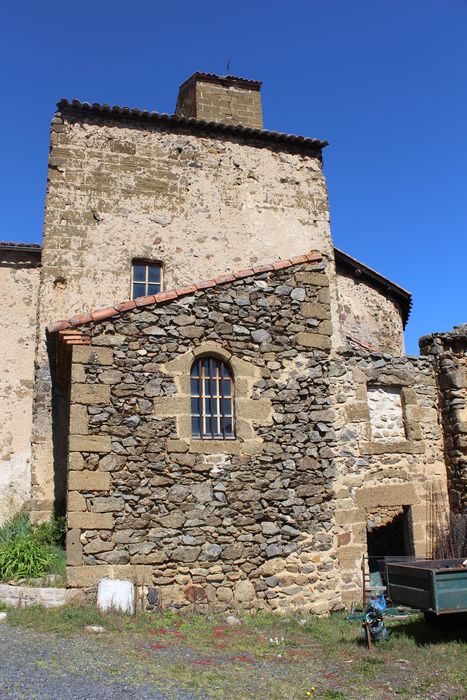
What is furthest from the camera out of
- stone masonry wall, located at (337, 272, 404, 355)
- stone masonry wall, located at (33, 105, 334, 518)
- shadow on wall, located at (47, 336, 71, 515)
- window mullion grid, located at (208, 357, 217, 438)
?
stone masonry wall, located at (337, 272, 404, 355)

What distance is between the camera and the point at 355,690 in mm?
5852

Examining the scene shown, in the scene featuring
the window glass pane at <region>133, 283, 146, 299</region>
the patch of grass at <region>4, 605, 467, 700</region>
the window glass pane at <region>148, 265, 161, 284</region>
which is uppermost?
the window glass pane at <region>148, 265, 161, 284</region>

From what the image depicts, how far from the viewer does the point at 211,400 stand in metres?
9.38

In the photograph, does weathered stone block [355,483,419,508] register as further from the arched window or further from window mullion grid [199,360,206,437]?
window mullion grid [199,360,206,437]

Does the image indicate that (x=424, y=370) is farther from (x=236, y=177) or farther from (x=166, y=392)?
(x=236, y=177)

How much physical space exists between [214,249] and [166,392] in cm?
580

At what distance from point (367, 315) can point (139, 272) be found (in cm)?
659

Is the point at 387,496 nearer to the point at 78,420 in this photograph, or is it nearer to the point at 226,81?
the point at 78,420

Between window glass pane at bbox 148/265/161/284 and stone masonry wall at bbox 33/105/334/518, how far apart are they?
22 cm

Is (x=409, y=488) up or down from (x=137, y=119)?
down

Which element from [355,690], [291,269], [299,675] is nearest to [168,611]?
[299,675]

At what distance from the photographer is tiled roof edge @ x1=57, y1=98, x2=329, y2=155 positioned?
45.0ft

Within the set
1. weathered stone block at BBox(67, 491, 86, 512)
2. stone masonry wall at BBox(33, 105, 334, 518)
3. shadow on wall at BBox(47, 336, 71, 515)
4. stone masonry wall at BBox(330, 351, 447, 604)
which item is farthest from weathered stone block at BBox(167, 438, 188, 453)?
stone masonry wall at BBox(33, 105, 334, 518)

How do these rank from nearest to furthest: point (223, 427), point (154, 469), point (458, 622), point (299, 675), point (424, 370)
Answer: point (299, 675) < point (458, 622) < point (154, 469) < point (223, 427) < point (424, 370)
